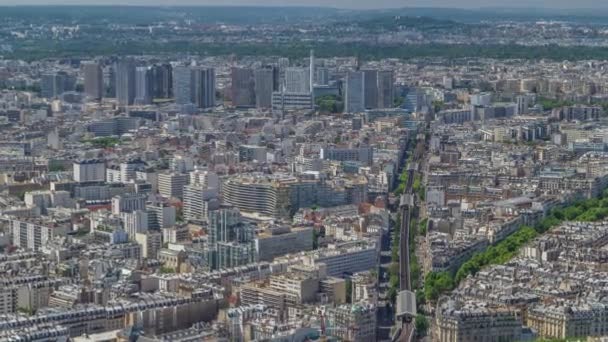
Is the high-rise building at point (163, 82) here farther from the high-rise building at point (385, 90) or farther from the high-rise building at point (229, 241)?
the high-rise building at point (229, 241)

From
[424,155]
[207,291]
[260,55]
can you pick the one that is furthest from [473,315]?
[260,55]

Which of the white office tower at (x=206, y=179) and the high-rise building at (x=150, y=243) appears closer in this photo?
the high-rise building at (x=150, y=243)

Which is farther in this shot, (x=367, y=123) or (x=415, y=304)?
(x=367, y=123)

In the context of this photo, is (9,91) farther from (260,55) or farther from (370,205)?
(370,205)

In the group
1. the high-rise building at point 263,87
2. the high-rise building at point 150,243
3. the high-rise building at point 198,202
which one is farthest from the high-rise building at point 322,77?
the high-rise building at point 150,243

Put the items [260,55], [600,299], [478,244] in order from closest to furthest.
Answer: [600,299] < [478,244] < [260,55]
